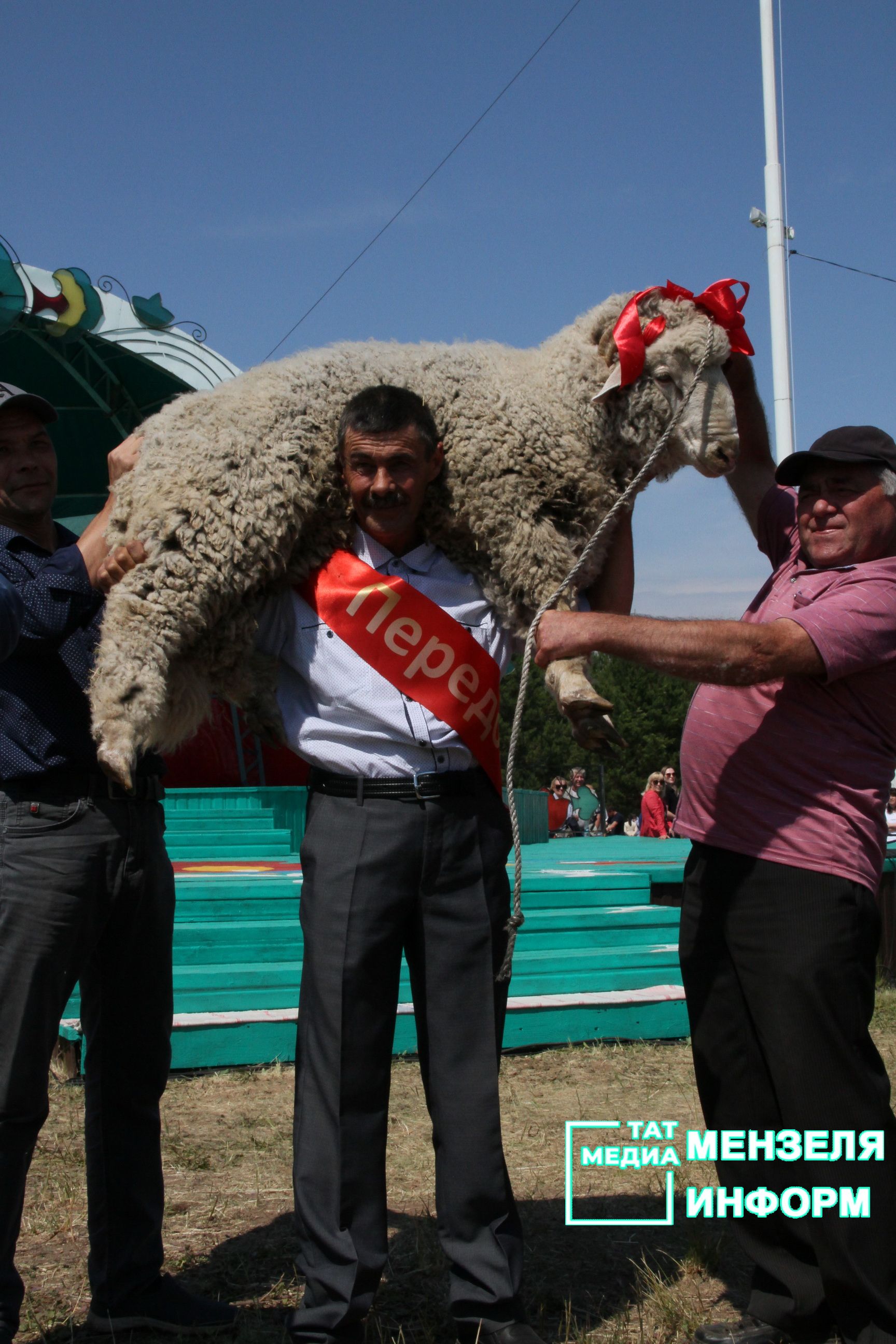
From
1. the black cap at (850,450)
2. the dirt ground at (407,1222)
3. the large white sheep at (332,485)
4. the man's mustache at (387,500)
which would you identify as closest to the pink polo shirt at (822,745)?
the black cap at (850,450)

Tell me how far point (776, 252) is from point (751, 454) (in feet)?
28.4

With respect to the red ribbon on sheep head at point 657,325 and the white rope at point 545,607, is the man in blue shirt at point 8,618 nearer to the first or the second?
the white rope at point 545,607

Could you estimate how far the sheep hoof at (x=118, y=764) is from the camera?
96.1 inches

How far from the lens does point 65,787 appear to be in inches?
107

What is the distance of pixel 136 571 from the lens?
Result: 2.58 meters

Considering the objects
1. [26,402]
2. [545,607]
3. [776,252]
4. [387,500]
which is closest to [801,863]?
[545,607]

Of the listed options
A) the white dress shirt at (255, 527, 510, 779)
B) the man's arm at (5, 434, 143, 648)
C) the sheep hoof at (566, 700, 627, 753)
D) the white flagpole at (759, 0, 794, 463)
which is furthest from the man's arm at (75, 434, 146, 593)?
the white flagpole at (759, 0, 794, 463)

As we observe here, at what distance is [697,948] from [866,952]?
436 millimetres

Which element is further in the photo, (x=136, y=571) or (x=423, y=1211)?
(x=423, y=1211)

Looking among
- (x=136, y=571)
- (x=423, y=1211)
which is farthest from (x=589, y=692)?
(x=423, y=1211)

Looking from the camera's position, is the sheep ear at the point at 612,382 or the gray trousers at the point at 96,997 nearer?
the gray trousers at the point at 96,997

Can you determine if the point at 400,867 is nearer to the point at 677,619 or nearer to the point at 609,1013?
the point at 677,619

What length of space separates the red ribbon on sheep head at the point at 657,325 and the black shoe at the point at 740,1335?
2411 millimetres

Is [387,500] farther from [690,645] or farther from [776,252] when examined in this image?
[776,252]
